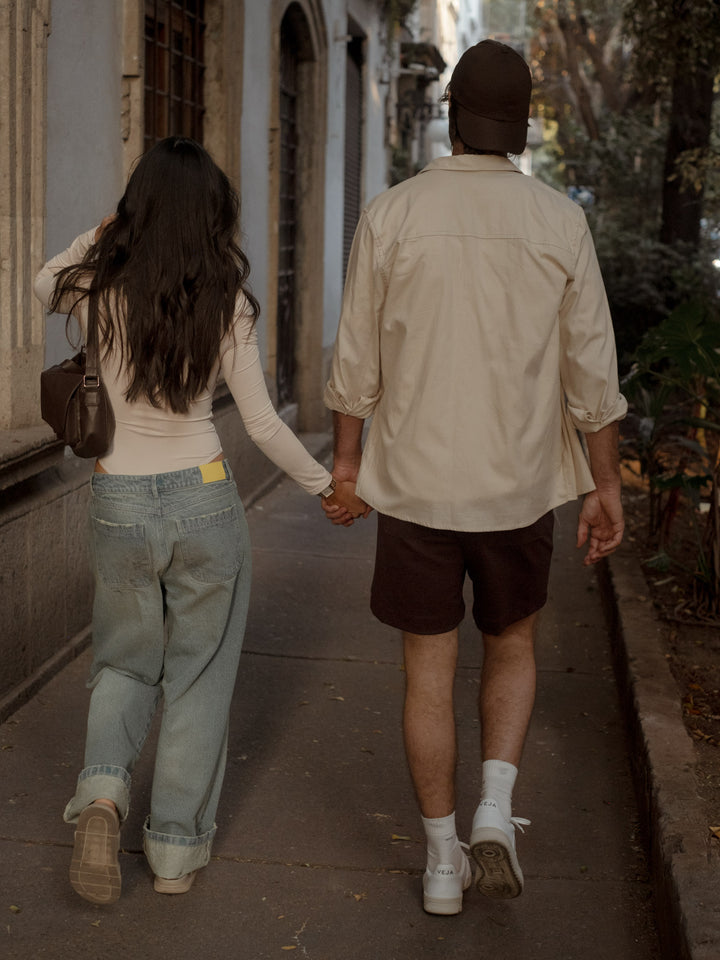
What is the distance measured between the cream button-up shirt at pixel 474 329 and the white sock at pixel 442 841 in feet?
2.45

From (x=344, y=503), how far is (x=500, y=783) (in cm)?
79

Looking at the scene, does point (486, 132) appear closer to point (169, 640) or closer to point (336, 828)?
point (169, 640)

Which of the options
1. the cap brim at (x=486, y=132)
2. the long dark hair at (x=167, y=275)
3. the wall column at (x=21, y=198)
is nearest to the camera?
the long dark hair at (x=167, y=275)

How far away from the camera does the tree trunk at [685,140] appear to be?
13436 millimetres

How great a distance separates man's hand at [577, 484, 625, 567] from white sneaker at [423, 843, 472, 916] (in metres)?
0.84

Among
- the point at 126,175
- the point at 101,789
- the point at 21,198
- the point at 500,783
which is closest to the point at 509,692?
the point at 500,783

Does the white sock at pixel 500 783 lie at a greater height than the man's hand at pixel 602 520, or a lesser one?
lesser

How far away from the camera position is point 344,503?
3375mm

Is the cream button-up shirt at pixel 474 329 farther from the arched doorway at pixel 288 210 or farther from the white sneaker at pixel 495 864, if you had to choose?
the arched doorway at pixel 288 210

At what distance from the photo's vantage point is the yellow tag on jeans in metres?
3.12

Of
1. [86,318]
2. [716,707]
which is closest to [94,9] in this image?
[86,318]

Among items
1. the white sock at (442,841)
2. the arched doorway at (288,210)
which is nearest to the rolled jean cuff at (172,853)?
the white sock at (442,841)

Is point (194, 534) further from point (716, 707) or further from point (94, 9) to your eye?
point (94, 9)

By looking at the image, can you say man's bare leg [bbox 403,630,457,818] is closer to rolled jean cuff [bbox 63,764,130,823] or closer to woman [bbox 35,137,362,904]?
woman [bbox 35,137,362,904]
